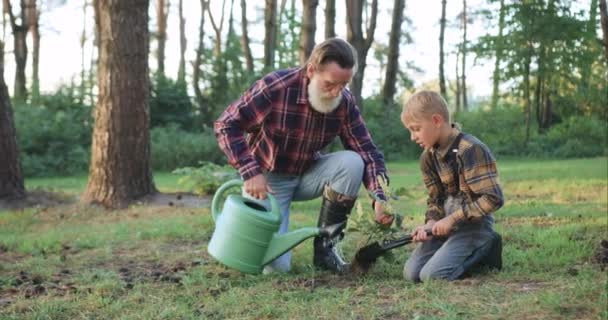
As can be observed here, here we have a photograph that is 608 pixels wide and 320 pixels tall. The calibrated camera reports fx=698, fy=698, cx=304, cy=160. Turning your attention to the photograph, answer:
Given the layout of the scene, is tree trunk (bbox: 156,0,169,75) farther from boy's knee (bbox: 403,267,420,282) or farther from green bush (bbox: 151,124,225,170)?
boy's knee (bbox: 403,267,420,282)

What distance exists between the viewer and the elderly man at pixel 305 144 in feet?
12.9

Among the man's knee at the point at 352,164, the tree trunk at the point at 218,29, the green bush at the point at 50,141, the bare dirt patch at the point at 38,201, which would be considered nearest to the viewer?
the man's knee at the point at 352,164

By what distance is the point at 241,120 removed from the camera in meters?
4.06

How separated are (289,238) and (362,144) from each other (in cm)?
84

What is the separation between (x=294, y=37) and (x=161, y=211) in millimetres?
20150

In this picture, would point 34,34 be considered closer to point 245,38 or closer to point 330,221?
point 245,38

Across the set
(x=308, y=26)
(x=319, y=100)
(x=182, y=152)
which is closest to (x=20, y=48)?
(x=182, y=152)

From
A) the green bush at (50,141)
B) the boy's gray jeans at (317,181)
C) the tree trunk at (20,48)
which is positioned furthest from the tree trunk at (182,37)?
the boy's gray jeans at (317,181)

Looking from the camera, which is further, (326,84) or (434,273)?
(326,84)

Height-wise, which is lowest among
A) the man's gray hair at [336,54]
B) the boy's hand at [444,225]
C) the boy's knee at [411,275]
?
the boy's knee at [411,275]

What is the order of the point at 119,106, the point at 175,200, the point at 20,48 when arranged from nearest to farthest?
the point at 119,106 → the point at 175,200 → the point at 20,48

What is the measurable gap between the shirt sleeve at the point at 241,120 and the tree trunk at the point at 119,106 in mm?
4060

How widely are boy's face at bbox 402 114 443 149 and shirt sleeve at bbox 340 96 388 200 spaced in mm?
562

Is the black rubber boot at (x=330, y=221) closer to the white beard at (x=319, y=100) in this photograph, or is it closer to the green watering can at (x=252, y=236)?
the green watering can at (x=252, y=236)
